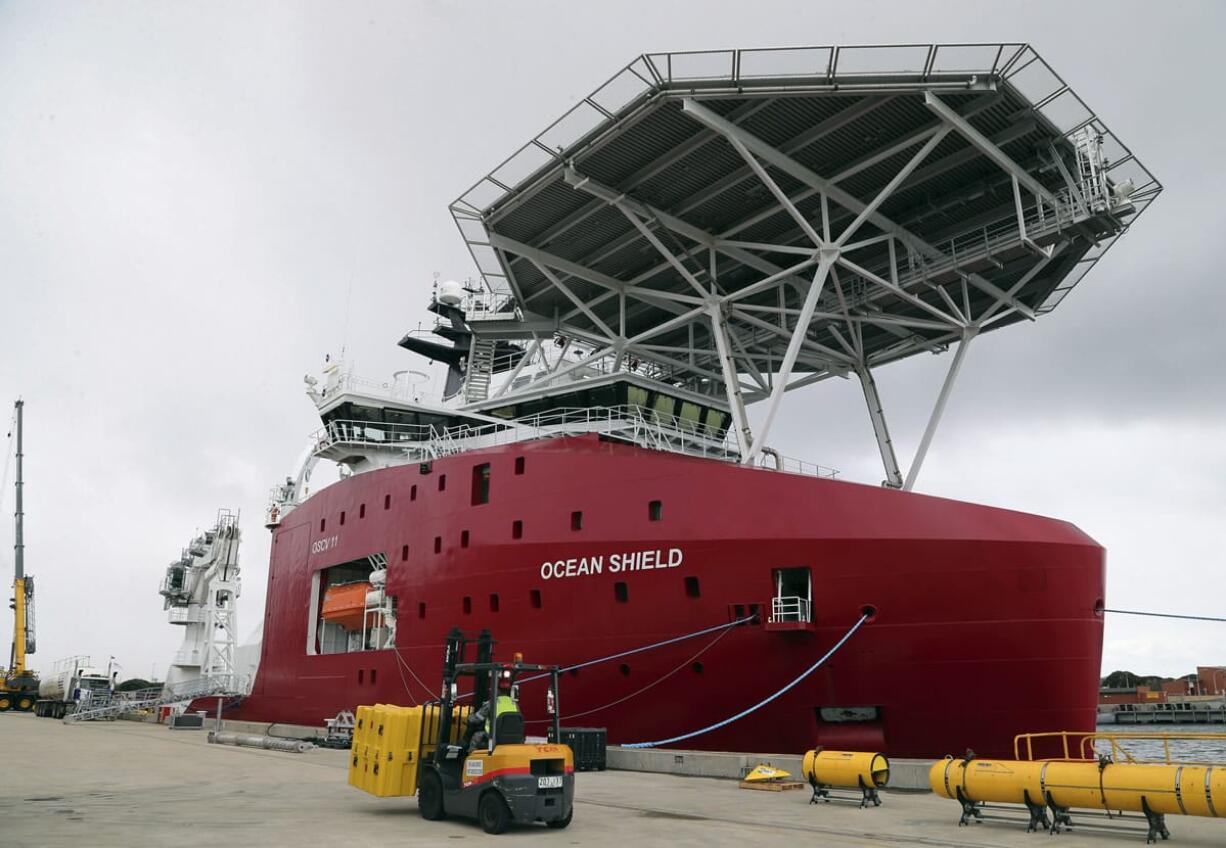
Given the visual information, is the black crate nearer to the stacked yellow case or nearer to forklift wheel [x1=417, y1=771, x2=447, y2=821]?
the stacked yellow case

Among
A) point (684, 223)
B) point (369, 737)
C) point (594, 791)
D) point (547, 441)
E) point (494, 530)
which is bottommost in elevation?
point (594, 791)

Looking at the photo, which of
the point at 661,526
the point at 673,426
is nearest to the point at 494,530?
the point at 661,526

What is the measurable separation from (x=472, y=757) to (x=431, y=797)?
97 centimetres

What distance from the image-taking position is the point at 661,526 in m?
17.5

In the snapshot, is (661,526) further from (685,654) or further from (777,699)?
(777,699)

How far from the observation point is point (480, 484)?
21.3m

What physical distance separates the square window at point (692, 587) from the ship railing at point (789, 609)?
1.49 meters

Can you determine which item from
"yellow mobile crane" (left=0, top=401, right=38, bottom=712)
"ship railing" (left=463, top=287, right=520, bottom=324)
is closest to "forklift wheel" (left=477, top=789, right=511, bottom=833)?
"ship railing" (left=463, top=287, right=520, bottom=324)

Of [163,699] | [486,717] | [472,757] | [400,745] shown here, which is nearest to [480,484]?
[400,745]

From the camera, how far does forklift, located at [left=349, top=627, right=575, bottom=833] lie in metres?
10.0

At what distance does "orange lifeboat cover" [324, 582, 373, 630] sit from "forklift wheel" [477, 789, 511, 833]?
14.9 meters

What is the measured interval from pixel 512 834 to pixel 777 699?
287 inches

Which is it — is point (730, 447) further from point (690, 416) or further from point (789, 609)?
point (789, 609)

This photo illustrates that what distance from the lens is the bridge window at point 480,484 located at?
21.1 meters
